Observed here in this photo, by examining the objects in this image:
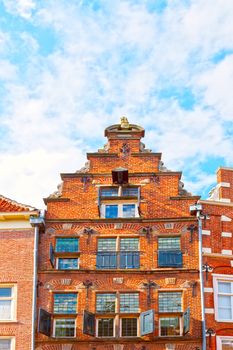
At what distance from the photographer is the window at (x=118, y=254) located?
2878 centimetres

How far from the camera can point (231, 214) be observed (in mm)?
29641

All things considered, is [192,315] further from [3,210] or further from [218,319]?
[3,210]

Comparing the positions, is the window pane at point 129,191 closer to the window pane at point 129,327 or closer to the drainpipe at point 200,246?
the drainpipe at point 200,246

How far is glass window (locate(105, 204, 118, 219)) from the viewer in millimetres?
29875

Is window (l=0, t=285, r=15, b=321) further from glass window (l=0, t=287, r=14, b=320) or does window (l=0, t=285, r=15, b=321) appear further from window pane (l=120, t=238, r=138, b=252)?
window pane (l=120, t=238, r=138, b=252)

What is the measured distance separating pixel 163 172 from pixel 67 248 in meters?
4.46

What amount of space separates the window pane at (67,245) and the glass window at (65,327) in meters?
2.49

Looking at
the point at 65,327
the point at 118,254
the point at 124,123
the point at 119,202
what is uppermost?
the point at 124,123

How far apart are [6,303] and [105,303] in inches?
131

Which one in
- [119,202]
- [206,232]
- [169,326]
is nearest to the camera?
[169,326]

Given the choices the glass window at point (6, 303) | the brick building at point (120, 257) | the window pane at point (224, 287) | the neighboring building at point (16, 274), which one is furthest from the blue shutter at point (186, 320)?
the glass window at point (6, 303)

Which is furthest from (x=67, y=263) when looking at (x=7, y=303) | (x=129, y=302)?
(x=129, y=302)

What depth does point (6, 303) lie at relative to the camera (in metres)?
28.3

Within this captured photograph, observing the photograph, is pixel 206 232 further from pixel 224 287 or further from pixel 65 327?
pixel 65 327
